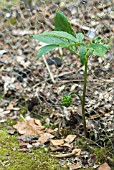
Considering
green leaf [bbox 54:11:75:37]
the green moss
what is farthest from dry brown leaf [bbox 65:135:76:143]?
green leaf [bbox 54:11:75:37]

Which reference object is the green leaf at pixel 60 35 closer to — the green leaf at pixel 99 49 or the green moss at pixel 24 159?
the green leaf at pixel 99 49

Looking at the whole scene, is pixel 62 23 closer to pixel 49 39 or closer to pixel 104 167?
pixel 49 39

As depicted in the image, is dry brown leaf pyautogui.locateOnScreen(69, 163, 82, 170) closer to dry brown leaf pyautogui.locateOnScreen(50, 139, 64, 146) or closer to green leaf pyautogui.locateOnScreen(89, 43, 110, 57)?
dry brown leaf pyautogui.locateOnScreen(50, 139, 64, 146)

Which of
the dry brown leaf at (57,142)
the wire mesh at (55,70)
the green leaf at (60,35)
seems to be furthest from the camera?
the wire mesh at (55,70)

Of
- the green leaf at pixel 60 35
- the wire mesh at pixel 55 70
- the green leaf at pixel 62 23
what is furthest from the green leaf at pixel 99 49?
the wire mesh at pixel 55 70

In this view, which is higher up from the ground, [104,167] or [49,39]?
[49,39]

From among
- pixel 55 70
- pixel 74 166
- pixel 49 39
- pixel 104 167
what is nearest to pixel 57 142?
pixel 74 166

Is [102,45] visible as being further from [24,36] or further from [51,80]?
[24,36]
